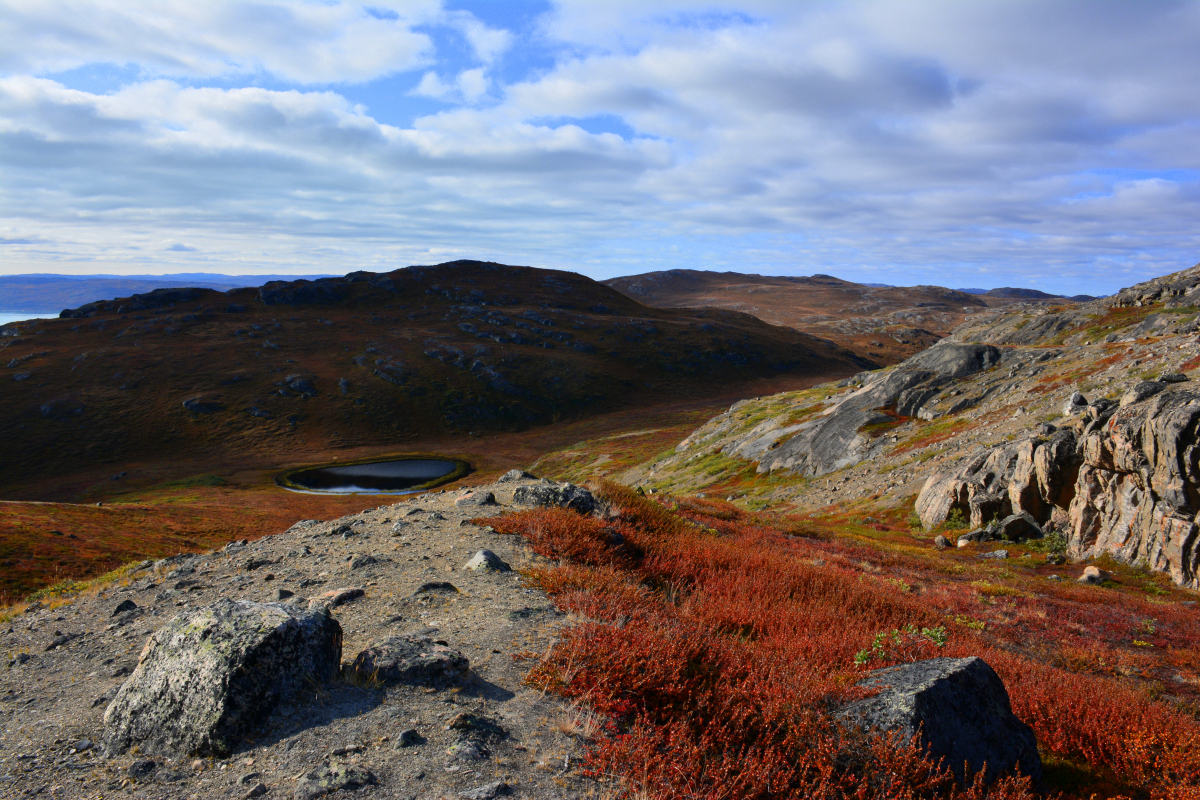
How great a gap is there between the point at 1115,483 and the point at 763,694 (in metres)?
24.5

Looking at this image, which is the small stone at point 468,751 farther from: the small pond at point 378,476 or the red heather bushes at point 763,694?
the small pond at point 378,476

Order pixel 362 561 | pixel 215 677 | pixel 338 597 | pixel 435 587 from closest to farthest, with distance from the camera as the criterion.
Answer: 1. pixel 215 677
2. pixel 338 597
3. pixel 435 587
4. pixel 362 561

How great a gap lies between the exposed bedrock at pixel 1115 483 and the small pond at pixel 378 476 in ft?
234

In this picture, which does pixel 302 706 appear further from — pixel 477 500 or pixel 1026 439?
pixel 1026 439

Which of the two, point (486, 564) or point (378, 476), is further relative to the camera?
point (378, 476)

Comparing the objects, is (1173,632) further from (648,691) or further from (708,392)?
(708,392)

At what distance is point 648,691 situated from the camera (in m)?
6.42

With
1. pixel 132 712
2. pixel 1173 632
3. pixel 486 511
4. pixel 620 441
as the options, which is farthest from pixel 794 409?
pixel 132 712

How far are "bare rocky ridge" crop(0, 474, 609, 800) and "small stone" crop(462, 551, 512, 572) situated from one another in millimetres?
1012

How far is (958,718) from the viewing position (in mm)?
6004

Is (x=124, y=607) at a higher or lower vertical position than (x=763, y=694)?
lower

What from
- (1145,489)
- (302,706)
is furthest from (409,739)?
(1145,489)

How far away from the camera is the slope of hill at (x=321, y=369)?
10619 cm

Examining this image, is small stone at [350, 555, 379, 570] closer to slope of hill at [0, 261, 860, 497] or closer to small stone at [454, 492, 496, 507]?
small stone at [454, 492, 496, 507]
